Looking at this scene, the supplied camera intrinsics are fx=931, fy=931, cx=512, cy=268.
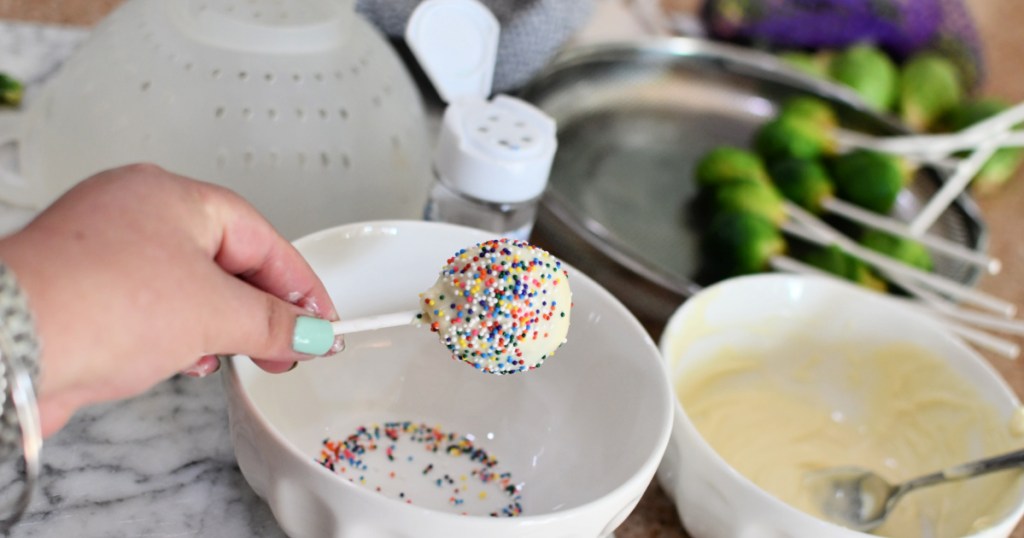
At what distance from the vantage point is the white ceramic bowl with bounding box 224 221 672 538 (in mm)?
542

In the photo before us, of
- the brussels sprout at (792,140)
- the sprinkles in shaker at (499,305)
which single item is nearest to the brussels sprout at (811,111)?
the brussels sprout at (792,140)

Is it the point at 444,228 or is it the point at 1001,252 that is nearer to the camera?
the point at 444,228

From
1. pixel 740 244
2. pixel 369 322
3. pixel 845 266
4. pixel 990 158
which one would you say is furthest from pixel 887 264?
pixel 369 322

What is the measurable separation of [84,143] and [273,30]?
158 mm

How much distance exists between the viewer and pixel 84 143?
2.18 ft

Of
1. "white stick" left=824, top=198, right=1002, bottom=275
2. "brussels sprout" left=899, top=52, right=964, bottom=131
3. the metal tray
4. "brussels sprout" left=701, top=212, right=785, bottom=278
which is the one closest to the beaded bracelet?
the metal tray

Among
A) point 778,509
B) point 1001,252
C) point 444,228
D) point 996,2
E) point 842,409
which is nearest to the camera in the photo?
point 778,509

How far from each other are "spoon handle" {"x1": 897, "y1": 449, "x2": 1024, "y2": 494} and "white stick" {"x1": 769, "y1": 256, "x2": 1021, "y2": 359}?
0.63ft

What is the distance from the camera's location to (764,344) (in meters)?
0.73

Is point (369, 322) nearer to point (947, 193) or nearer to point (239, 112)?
point (239, 112)

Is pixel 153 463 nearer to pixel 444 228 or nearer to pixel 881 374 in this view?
pixel 444 228

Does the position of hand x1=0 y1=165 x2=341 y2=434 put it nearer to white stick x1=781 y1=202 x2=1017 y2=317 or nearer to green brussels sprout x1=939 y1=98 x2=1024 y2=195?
white stick x1=781 y1=202 x2=1017 y2=317

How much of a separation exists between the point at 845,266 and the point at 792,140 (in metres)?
0.19

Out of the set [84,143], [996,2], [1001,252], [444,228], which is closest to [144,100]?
[84,143]
